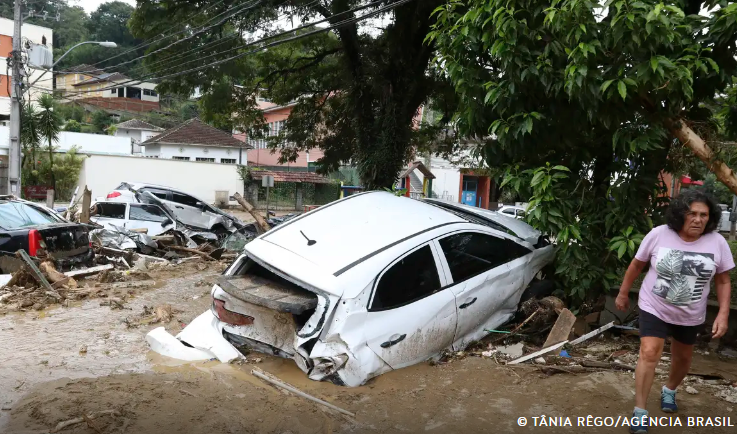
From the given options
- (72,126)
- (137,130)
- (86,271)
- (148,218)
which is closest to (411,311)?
(86,271)

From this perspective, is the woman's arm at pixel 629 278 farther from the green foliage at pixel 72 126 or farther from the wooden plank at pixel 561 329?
the green foliage at pixel 72 126

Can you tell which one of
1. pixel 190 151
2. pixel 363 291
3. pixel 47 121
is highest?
pixel 47 121

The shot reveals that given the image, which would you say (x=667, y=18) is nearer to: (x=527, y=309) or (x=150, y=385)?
(x=527, y=309)

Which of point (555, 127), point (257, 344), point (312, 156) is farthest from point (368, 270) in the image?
point (312, 156)

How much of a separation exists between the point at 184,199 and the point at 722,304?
15.1 metres

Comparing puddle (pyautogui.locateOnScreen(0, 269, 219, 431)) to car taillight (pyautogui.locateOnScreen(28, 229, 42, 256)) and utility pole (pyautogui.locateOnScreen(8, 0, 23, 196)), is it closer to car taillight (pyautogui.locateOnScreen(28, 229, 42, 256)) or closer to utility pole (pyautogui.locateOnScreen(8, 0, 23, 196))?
car taillight (pyautogui.locateOnScreen(28, 229, 42, 256))

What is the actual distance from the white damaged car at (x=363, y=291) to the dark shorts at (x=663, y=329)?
1679 millimetres

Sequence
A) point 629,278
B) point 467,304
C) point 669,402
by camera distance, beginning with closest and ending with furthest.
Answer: point 629,278
point 669,402
point 467,304

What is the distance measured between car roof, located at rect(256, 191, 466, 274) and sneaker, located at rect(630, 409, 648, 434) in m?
2.28

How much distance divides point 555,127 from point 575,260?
148cm

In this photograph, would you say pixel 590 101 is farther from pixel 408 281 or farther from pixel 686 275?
pixel 408 281

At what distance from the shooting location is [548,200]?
597 centimetres

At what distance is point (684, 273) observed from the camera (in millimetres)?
3859

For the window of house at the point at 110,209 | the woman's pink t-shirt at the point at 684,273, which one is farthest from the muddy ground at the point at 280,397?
the window of house at the point at 110,209
